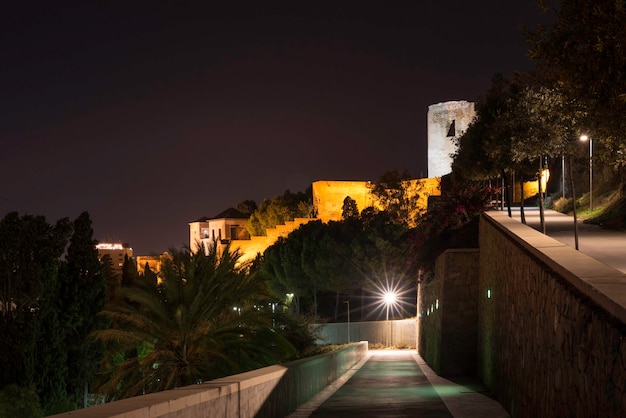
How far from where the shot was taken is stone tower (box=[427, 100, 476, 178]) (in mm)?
83375

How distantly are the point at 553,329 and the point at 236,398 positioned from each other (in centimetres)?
310

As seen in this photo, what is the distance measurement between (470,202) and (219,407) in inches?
626

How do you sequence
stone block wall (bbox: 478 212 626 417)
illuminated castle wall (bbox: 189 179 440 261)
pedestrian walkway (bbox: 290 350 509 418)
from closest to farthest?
stone block wall (bbox: 478 212 626 417), pedestrian walkway (bbox: 290 350 509 418), illuminated castle wall (bbox: 189 179 440 261)

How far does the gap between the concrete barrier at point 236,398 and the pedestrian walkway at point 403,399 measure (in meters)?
0.31

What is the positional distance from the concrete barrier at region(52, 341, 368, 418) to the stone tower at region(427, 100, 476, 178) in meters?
69.9

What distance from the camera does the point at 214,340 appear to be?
16.4 m

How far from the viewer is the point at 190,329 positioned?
55.0 feet

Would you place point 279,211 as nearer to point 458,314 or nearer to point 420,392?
point 458,314

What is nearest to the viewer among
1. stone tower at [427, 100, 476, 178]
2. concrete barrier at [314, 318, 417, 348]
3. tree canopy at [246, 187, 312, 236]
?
concrete barrier at [314, 318, 417, 348]

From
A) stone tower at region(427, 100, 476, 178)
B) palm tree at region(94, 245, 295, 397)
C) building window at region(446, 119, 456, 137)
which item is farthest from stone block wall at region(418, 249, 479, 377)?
building window at region(446, 119, 456, 137)

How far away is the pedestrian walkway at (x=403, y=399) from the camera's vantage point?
11164mm

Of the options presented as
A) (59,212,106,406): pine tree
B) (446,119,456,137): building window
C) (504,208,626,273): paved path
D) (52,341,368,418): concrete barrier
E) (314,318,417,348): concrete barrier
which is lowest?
(314,318,417,348): concrete barrier

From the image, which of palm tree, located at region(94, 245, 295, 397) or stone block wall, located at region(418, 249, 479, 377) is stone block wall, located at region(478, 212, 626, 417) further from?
palm tree, located at region(94, 245, 295, 397)

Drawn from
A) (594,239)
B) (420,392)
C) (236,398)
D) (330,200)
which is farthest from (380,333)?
(330,200)
